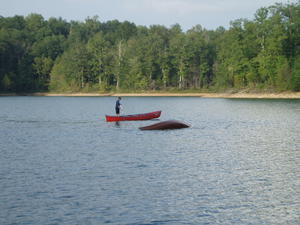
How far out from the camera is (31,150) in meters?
30.9

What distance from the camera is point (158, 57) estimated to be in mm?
144000

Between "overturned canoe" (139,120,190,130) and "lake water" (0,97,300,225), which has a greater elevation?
"overturned canoe" (139,120,190,130)

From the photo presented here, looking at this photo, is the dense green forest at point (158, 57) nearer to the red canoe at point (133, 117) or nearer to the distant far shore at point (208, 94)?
the distant far shore at point (208, 94)

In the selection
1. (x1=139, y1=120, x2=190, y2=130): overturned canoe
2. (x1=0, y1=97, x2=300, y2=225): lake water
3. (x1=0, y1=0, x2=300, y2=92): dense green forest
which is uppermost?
(x1=0, y1=0, x2=300, y2=92): dense green forest

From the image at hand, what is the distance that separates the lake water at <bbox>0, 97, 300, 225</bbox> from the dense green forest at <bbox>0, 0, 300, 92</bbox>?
78231 millimetres

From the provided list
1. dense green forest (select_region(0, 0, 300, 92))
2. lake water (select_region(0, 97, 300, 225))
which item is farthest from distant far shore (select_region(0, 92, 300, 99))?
lake water (select_region(0, 97, 300, 225))

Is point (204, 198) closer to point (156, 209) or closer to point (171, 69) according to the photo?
point (156, 209)

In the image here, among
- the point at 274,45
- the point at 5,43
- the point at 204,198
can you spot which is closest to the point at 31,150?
the point at 204,198

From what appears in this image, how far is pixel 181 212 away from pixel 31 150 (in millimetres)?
16995

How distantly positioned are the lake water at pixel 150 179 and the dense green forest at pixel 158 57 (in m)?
78.2

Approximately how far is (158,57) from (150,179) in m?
124

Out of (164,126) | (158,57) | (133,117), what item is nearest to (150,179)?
(164,126)

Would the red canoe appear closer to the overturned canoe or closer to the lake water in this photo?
the overturned canoe

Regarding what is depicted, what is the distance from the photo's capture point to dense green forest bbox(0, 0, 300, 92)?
375ft
